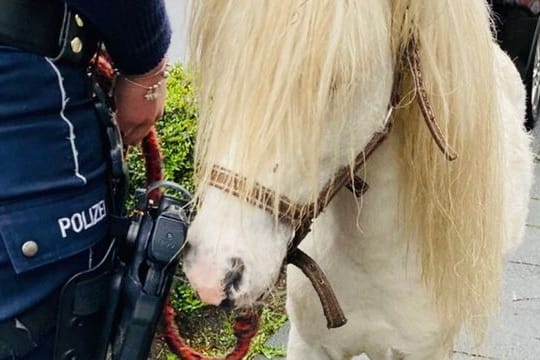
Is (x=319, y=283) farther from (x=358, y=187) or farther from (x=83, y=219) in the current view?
(x=83, y=219)

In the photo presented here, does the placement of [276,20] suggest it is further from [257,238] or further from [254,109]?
[257,238]

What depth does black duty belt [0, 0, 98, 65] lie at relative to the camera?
118 cm

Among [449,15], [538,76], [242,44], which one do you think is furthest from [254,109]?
[538,76]

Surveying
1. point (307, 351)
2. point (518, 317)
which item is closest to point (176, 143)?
point (307, 351)

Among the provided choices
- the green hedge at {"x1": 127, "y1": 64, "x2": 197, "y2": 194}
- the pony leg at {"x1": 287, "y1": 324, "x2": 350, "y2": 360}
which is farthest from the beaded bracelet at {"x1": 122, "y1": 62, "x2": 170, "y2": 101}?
the green hedge at {"x1": 127, "y1": 64, "x2": 197, "y2": 194}

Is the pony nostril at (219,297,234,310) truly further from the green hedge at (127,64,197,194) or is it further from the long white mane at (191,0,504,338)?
the green hedge at (127,64,197,194)

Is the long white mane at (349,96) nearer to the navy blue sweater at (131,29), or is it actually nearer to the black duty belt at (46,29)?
the navy blue sweater at (131,29)

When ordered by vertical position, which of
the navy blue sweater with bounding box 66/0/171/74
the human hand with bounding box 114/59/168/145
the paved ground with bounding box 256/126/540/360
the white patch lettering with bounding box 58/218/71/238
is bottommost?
the paved ground with bounding box 256/126/540/360

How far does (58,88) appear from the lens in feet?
4.09

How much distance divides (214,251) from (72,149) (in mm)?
282

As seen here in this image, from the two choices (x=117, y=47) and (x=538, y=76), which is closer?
(x=117, y=47)

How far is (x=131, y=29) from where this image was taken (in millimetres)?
1285

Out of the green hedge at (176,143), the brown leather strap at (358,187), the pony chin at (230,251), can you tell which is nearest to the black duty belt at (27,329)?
the pony chin at (230,251)

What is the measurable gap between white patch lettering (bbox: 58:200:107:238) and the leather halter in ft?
0.76
